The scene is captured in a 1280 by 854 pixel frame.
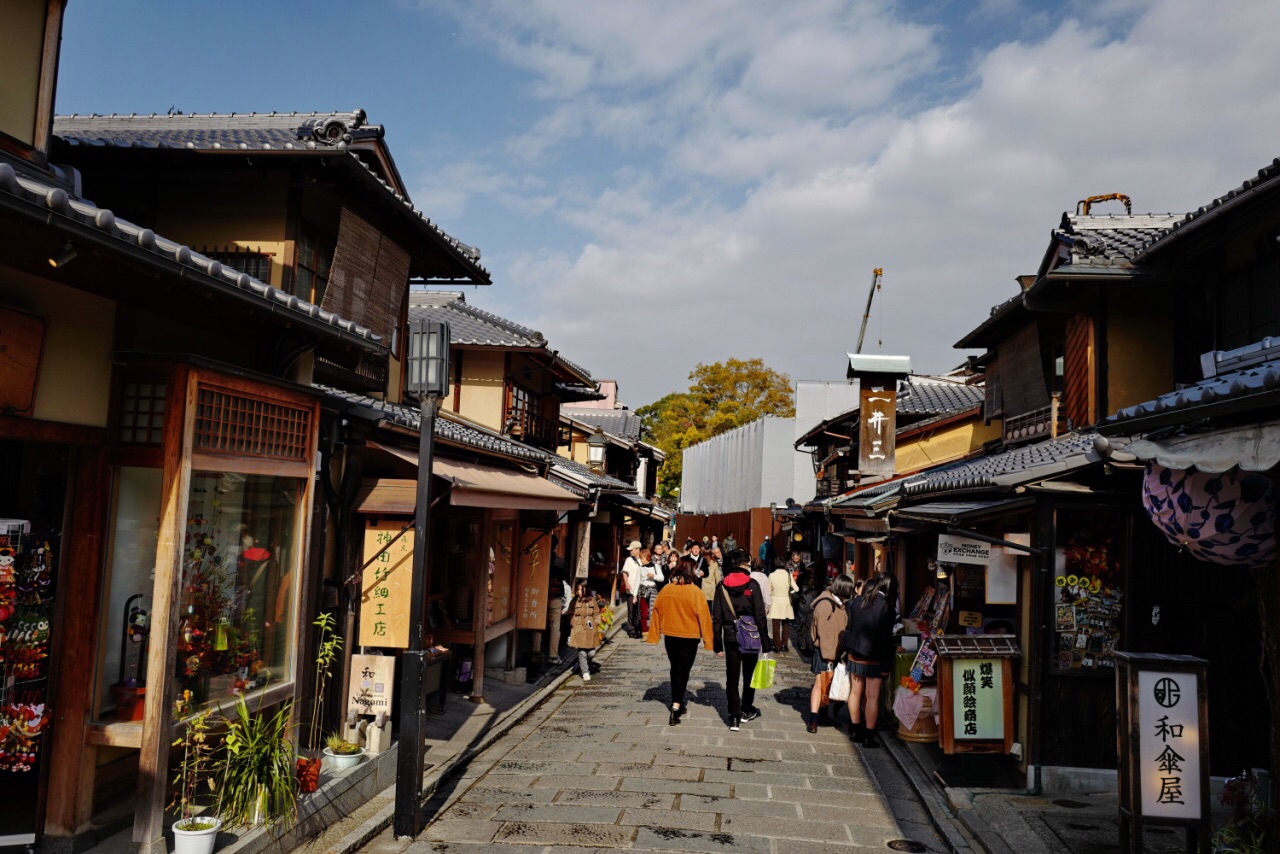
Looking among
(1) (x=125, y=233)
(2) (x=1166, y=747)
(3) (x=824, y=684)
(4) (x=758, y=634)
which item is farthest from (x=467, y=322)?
(2) (x=1166, y=747)

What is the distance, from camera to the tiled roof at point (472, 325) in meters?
21.0

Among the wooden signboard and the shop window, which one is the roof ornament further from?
the wooden signboard

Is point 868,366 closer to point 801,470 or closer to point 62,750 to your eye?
point 62,750

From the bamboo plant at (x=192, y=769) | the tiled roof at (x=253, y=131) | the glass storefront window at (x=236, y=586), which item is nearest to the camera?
the bamboo plant at (x=192, y=769)

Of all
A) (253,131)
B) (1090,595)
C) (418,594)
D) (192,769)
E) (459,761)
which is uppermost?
(253,131)

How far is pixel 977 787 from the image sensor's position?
427 inches

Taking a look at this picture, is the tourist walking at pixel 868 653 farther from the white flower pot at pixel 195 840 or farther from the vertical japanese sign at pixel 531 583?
the white flower pot at pixel 195 840

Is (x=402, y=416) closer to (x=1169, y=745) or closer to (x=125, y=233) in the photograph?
(x=125, y=233)

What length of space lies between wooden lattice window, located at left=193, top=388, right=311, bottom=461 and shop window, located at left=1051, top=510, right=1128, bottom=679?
28.6 feet

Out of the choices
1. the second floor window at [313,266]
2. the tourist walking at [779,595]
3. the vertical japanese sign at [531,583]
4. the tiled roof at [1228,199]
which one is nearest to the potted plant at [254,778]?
the second floor window at [313,266]

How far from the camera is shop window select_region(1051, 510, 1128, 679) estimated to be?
1091cm

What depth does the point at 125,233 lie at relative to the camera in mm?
5707

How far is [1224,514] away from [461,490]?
783cm

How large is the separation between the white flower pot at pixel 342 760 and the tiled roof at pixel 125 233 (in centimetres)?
458
